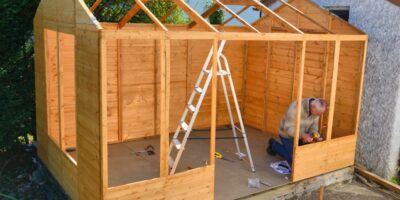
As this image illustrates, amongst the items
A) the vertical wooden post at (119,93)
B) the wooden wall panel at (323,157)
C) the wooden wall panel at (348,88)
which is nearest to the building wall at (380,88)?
the wooden wall panel at (348,88)

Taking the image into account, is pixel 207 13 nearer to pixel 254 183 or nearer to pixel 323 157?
pixel 254 183

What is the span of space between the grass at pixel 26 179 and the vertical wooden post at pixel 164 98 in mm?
1921

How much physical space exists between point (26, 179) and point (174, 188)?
3791 millimetres

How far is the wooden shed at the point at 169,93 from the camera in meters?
4.91

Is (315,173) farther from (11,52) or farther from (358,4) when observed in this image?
(11,52)

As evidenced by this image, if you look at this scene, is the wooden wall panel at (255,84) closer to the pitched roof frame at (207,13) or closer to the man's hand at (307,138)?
the pitched roof frame at (207,13)

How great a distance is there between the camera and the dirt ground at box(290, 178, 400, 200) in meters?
6.78

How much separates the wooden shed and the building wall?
0.96 ft

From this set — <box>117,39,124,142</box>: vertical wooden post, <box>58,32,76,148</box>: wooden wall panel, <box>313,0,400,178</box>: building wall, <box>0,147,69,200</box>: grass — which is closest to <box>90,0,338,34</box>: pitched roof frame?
<box>58,32,76,148</box>: wooden wall panel

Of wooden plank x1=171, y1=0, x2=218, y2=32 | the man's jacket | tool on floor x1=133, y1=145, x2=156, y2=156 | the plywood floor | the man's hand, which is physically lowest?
the plywood floor

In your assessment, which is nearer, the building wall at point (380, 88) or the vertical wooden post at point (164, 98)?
the vertical wooden post at point (164, 98)

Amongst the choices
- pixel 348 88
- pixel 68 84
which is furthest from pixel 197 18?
pixel 348 88

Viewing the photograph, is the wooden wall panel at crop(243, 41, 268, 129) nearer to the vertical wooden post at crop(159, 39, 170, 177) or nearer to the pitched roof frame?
the pitched roof frame

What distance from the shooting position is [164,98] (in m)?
4.97
